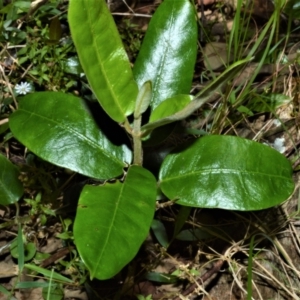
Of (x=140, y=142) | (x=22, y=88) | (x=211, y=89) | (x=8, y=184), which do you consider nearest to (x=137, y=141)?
(x=140, y=142)

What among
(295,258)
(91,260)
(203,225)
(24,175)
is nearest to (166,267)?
(203,225)

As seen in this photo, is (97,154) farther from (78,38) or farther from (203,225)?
(203,225)

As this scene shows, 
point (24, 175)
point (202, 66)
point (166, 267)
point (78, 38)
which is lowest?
point (166, 267)

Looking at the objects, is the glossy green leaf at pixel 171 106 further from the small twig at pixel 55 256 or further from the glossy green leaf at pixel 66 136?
the small twig at pixel 55 256

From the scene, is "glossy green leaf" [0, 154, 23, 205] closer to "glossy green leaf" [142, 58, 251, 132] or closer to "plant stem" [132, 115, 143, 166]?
"plant stem" [132, 115, 143, 166]

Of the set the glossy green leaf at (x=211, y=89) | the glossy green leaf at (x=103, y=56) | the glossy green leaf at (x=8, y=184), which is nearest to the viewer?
the glossy green leaf at (x=211, y=89)

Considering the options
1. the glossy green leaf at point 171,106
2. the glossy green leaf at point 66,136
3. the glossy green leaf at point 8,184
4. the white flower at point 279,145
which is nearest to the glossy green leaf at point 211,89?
the glossy green leaf at point 171,106

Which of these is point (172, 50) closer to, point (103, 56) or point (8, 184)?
point (103, 56)

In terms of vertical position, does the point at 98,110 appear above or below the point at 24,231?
above

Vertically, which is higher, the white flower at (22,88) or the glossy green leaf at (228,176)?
the glossy green leaf at (228,176)
